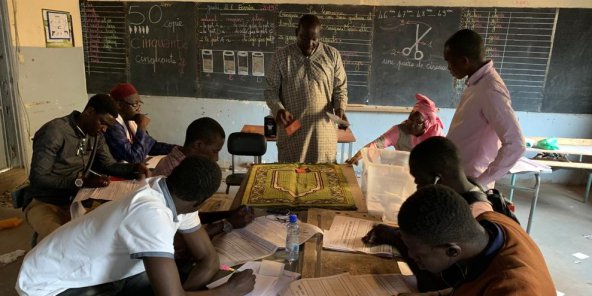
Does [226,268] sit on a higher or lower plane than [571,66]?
lower

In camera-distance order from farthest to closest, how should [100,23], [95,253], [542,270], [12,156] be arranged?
[100,23]
[12,156]
[95,253]
[542,270]

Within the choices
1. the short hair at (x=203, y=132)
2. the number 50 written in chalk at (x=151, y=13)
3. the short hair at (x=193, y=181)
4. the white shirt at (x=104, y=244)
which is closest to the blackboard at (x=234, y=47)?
the number 50 written in chalk at (x=151, y=13)

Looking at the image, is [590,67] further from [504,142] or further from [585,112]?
[504,142]

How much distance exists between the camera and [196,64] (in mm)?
5070

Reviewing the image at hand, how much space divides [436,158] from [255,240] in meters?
0.84

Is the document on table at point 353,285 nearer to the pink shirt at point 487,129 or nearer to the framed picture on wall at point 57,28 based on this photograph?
the pink shirt at point 487,129

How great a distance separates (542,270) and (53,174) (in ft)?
8.21

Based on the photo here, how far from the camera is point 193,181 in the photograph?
1.33 metres

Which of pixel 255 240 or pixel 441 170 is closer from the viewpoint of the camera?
pixel 441 170

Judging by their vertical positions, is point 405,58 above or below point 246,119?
above

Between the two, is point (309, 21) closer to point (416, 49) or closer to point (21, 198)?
point (21, 198)

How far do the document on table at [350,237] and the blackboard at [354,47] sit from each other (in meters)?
3.27

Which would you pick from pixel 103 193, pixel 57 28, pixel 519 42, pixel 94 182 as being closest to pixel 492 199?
pixel 103 193

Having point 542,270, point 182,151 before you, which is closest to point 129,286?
point 182,151
